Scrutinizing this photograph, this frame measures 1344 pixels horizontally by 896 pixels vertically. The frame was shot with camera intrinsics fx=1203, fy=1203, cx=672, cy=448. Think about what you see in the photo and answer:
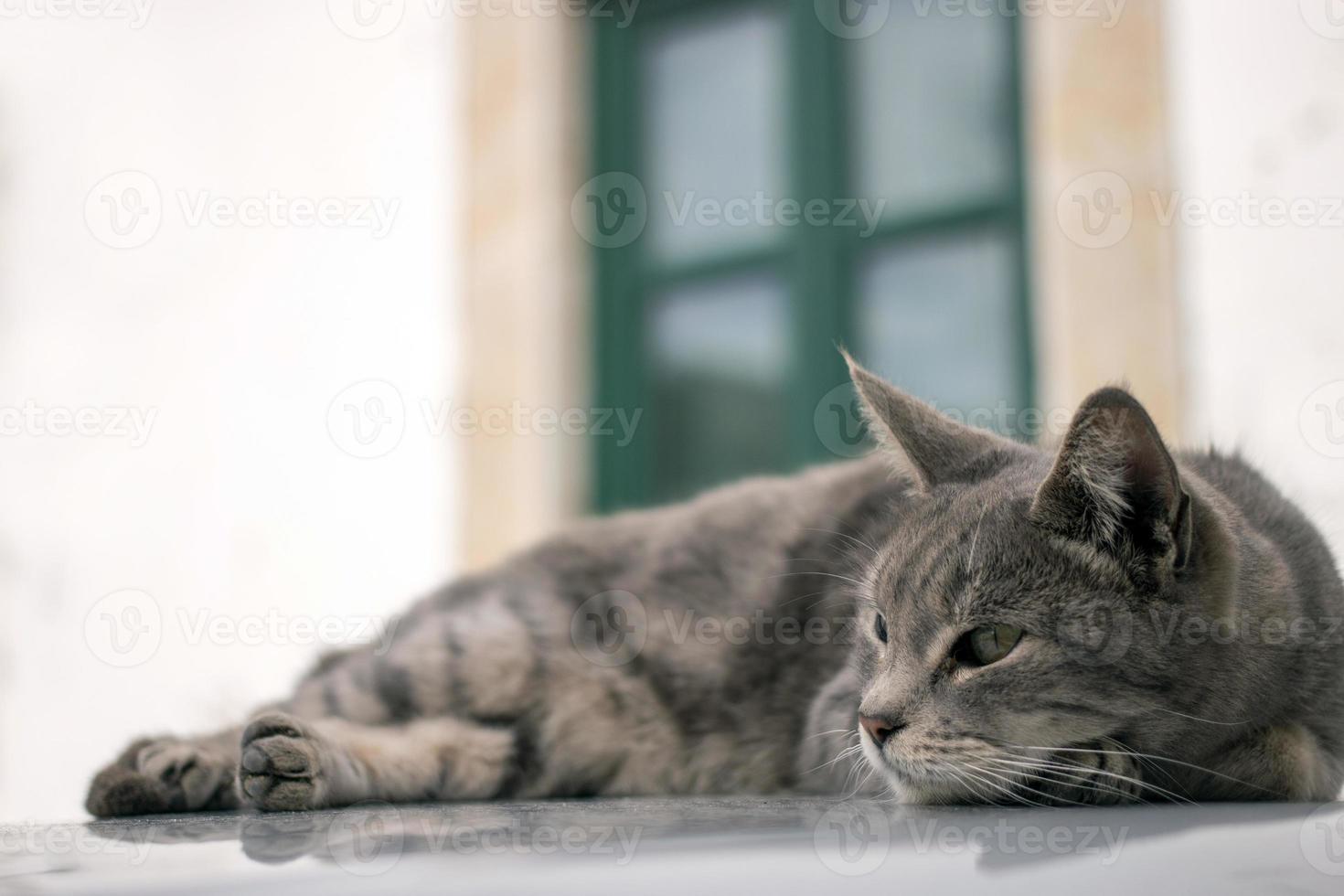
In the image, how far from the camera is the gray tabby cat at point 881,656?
1038mm

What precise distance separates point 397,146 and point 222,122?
58cm

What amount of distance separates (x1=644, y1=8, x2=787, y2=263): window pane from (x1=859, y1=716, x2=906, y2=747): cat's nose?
248 centimetres

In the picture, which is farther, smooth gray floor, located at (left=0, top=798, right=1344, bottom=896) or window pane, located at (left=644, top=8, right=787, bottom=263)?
window pane, located at (left=644, top=8, right=787, bottom=263)

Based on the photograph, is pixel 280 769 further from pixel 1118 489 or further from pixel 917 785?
pixel 1118 489

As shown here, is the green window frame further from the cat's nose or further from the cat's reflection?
the cat's reflection

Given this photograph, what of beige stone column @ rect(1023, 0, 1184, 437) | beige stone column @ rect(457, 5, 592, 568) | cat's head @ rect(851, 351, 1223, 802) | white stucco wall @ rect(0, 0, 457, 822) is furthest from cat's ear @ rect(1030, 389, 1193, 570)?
white stucco wall @ rect(0, 0, 457, 822)

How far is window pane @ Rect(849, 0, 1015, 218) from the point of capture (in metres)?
3.11

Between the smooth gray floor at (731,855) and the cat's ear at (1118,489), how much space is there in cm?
23

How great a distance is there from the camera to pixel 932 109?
10.5ft

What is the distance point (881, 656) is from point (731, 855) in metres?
0.60

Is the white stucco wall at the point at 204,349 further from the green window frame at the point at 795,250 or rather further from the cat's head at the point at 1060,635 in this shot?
the cat's head at the point at 1060,635

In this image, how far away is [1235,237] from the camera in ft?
7.95

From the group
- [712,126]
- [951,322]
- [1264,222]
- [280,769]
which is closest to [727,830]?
[280,769]

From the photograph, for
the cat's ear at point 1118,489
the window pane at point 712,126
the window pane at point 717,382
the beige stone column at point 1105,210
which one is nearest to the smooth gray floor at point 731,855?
the cat's ear at point 1118,489
